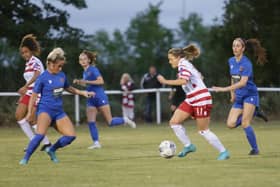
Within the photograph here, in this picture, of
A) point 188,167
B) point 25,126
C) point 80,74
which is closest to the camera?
point 188,167

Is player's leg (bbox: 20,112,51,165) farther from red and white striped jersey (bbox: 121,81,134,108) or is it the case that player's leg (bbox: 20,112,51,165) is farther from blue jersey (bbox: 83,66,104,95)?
red and white striped jersey (bbox: 121,81,134,108)

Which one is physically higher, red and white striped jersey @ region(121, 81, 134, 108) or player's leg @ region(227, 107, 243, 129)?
player's leg @ region(227, 107, 243, 129)

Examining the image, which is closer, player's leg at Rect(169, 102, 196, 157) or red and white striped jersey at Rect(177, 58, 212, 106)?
red and white striped jersey at Rect(177, 58, 212, 106)

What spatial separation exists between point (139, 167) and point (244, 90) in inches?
118

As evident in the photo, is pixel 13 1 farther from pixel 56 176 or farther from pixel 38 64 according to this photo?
pixel 56 176

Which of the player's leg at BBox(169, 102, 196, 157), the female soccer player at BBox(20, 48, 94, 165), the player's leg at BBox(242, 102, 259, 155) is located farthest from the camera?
the player's leg at BBox(242, 102, 259, 155)

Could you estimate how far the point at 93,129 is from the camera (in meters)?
18.7

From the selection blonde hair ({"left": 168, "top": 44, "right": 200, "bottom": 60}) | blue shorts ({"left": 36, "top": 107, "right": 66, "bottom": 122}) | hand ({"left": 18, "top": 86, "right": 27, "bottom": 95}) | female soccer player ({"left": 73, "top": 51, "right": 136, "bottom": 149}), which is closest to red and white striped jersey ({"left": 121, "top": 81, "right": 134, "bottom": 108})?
female soccer player ({"left": 73, "top": 51, "right": 136, "bottom": 149})

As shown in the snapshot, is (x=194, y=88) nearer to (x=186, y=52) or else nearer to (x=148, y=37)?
(x=186, y=52)

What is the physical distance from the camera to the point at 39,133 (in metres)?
14.4

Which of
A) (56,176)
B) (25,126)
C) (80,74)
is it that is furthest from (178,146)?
(80,74)

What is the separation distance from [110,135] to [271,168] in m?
10.4

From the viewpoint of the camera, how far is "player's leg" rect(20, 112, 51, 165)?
47.3 feet

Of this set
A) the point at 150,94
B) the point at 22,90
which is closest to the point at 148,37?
the point at 150,94
